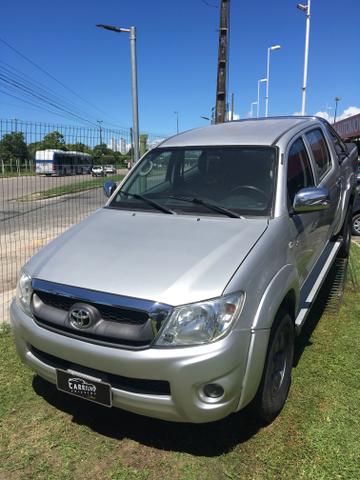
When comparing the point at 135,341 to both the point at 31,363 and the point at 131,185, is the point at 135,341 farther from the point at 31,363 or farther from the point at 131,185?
the point at 131,185

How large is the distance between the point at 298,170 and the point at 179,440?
2.33 metres

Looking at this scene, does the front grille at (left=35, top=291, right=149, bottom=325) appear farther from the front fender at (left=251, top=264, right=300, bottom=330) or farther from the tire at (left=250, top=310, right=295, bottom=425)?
the tire at (left=250, top=310, right=295, bottom=425)

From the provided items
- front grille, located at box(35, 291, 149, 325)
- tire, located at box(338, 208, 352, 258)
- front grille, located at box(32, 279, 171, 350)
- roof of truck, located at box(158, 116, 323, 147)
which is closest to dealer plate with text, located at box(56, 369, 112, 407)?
front grille, located at box(32, 279, 171, 350)

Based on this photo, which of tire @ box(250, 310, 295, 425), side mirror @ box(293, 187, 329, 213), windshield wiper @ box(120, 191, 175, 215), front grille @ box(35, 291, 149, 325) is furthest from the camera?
windshield wiper @ box(120, 191, 175, 215)

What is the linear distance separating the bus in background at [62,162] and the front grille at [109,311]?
6416 mm

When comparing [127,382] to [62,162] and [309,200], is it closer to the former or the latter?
[309,200]

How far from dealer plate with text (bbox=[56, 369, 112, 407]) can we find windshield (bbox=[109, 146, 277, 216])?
146cm

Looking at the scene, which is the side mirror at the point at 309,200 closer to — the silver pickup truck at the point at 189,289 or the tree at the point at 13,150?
the silver pickup truck at the point at 189,289

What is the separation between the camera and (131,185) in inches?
161

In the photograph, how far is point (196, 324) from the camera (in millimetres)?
2387

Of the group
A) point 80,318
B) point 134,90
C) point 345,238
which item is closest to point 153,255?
point 80,318

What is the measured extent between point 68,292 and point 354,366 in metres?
2.56

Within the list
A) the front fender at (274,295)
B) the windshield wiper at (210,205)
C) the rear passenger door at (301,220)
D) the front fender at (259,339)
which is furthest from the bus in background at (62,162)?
the front fender at (259,339)

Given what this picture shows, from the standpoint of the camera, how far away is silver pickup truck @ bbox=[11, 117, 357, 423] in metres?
2.40
